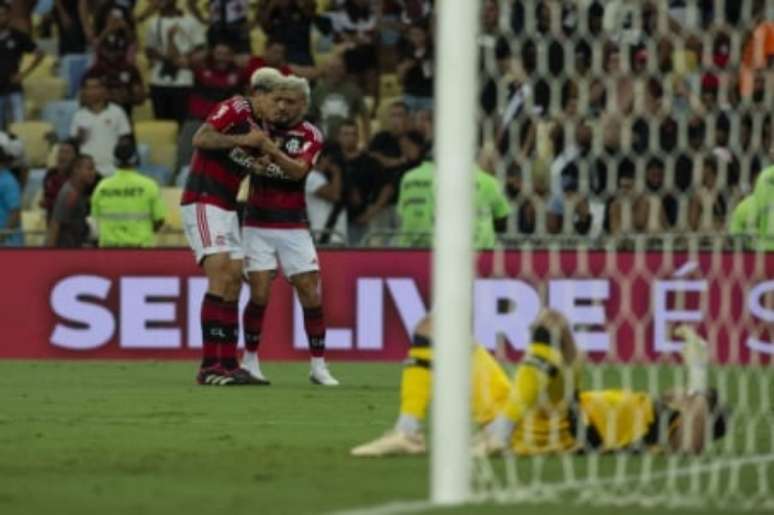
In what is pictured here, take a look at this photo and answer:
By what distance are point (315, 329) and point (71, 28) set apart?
34.2 feet

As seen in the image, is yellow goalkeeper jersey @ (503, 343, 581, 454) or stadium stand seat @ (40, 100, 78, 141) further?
stadium stand seat @ (40, 100, 78, 141)

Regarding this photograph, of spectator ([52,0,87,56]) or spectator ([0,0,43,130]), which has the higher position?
spectator ([52,0,87,56])

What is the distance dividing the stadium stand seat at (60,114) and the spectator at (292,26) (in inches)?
84.0

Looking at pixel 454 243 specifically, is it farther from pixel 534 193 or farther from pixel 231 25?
pixel 231 25

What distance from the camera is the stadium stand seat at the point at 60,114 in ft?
82.7

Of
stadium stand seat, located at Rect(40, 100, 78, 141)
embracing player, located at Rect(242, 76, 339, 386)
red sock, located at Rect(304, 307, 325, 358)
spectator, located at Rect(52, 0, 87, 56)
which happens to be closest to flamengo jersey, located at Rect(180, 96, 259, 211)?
embracing player, located at Rect(242, 76, 339, 386)

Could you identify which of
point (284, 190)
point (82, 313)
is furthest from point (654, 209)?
point (82, 313)

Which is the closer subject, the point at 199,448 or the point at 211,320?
the point at 199,448

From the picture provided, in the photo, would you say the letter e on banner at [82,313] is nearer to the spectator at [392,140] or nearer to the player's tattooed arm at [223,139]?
the spectator at [392,140]

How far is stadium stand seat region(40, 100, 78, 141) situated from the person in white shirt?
358 centimetres

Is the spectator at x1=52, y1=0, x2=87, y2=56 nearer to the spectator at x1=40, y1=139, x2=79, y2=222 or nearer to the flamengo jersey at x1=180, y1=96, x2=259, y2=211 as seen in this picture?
the spectator at x1=40, y1=139, x2=79, y2=222

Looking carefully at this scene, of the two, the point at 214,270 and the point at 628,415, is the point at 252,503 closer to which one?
the point at 628,415

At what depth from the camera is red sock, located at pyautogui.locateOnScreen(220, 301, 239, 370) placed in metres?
16.2

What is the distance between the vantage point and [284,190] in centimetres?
1625
